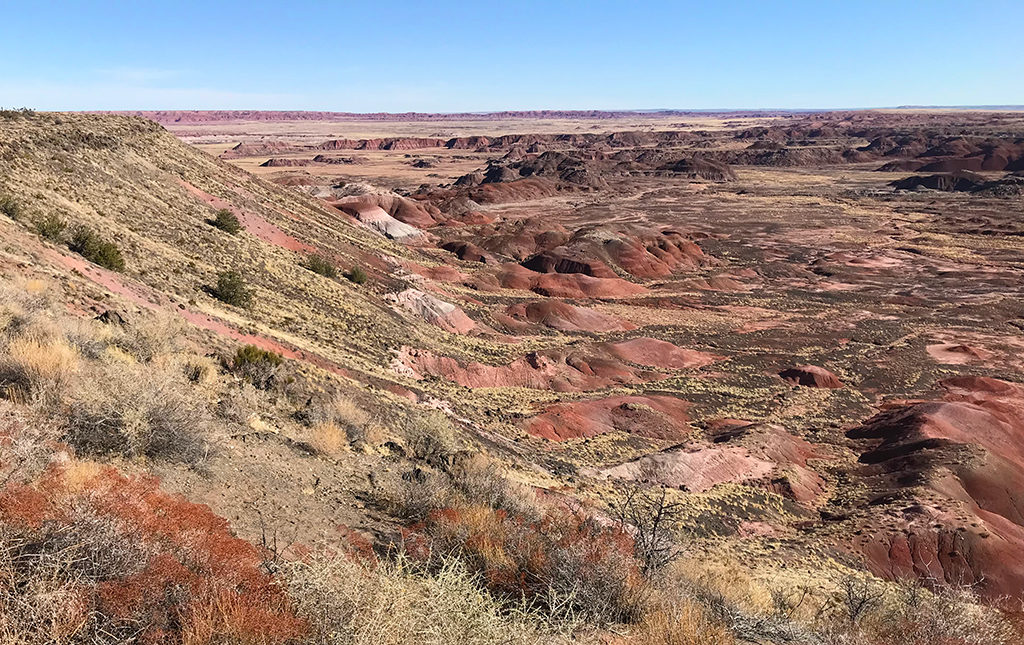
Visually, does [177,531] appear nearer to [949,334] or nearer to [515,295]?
[515,295]

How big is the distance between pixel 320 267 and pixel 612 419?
633 inches

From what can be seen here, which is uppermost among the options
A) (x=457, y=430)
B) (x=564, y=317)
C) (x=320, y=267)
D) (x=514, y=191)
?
(x=514, y=191)

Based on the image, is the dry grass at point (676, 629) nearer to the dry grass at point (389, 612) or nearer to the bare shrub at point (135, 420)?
the dry grass at point (389, 612)

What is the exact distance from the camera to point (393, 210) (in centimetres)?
6856

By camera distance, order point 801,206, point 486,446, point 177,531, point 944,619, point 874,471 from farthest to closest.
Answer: point 801,206 → point 874,471 → point 486,446 → point 944,619 → point 177,531

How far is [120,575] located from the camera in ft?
14.9

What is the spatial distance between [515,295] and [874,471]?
2553 centimetres

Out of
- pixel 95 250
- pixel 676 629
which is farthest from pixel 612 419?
pixel 95 250

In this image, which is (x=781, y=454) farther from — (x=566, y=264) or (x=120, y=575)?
(x=566, y=264)

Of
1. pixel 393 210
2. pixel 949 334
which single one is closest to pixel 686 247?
pixel 949 334

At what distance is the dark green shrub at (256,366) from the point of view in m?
12.6

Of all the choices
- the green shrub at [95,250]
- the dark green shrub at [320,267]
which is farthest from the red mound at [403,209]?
A: the green shrub at [95,250]

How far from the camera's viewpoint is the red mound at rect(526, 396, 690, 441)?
825 inches

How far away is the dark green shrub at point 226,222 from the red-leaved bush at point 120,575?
80.4 ft
